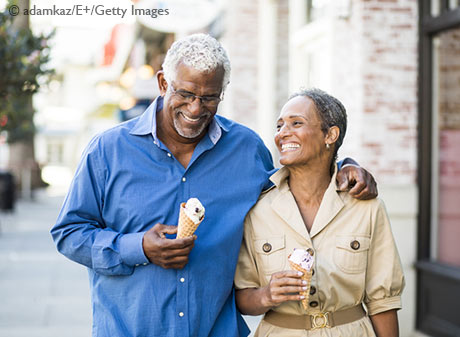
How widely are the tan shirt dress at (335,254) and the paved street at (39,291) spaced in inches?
153

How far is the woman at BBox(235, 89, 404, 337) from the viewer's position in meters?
2.86

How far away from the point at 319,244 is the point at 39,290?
643 centimetres

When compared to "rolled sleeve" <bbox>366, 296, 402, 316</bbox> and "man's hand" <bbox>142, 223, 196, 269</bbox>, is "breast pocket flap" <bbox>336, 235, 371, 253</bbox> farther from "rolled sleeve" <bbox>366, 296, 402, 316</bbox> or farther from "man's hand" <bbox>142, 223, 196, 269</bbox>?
"man's hand" <bbox>142, 223, 196, 269</bbox>

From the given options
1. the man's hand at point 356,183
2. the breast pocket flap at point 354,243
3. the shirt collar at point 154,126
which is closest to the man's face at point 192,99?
the shirt collar at point 154,126

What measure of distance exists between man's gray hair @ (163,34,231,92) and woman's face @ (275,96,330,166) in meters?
0.34

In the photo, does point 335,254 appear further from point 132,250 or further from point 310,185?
point 132,250

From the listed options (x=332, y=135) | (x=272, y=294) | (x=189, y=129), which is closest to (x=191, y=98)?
(x=189, y=129)

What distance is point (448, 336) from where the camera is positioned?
5801mm

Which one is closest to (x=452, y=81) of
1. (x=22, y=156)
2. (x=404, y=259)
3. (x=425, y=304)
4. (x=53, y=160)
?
(x=404, y=259)

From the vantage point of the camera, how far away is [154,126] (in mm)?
2906

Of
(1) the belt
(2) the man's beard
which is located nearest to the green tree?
(2) the man's beard

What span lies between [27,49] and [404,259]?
169 inches

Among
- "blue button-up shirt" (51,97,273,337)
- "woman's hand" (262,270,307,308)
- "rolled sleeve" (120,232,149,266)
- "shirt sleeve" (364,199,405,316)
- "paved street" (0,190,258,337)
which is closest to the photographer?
"woman's hand" (262,270,307,308)

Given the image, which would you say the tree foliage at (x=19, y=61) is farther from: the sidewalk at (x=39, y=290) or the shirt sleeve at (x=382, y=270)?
the shirt sleeve at (x=382, y=270)
